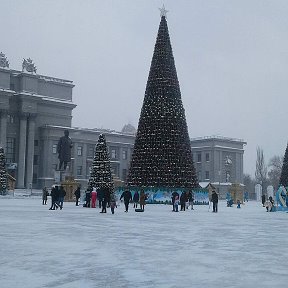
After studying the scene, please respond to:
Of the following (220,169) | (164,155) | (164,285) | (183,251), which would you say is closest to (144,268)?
(164,285)

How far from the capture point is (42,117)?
83.1m

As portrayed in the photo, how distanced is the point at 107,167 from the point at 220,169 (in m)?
68.4

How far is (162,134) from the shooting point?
114ft

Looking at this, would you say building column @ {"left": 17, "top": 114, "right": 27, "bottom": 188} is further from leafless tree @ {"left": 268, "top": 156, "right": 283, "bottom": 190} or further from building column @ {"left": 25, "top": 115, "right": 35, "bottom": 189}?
leafless tree @ {"left": 268, "top": 156, "right": 283, "bottom": 190}

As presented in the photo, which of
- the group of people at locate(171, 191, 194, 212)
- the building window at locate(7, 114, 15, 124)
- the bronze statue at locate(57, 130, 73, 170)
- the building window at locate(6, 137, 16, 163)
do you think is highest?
the building window at locate(7, 114, 15, 124)

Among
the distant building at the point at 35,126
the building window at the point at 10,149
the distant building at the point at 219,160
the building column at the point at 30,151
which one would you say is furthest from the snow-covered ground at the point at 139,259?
the distant building at the point at 219,160

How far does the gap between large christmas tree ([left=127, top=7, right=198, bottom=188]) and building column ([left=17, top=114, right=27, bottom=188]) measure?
45149 mm

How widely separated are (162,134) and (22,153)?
48169 millimetres

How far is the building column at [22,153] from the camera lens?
76312 mm

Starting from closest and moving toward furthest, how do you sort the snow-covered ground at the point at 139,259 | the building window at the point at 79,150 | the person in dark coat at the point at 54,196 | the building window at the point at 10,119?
the snow-covered ground at the point at 139,259
the person in dark coat at the point at 54,196
the building window at the point at 10,119
the building window at the point at 79,150

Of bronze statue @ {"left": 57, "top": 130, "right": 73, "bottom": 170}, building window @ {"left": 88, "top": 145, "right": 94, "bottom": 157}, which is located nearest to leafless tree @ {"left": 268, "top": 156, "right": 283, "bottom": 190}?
building window @ {"left": 88, "top": 145, "right": 94, "bottom": 157}

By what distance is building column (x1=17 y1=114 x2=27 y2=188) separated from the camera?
76312mm

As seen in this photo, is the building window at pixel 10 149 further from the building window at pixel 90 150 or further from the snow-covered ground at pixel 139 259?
the snow-covered ground at pixel 139 259

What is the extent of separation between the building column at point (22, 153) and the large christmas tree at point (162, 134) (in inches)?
1778
